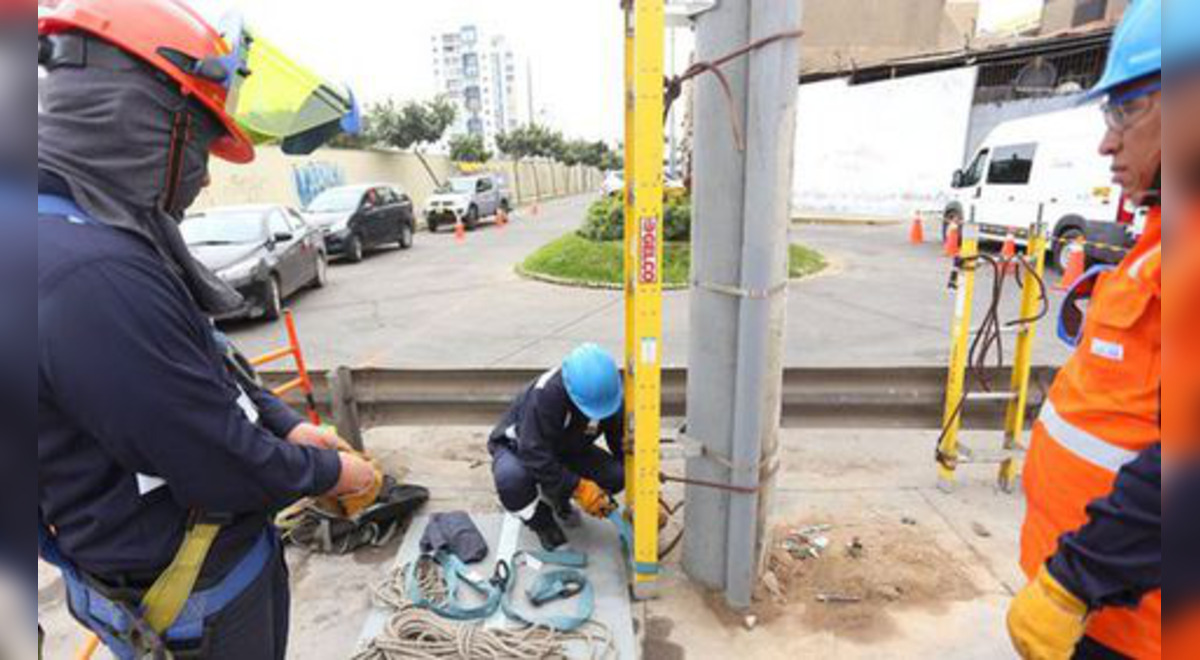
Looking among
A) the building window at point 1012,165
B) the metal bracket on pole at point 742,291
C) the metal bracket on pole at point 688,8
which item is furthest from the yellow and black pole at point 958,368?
the building window at point 1012,165

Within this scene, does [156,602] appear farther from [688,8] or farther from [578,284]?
[578,284]

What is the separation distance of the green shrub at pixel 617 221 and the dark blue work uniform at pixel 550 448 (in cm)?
767

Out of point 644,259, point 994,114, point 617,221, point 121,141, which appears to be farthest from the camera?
point 994,114

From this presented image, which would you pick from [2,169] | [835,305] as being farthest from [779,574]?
[835,305]

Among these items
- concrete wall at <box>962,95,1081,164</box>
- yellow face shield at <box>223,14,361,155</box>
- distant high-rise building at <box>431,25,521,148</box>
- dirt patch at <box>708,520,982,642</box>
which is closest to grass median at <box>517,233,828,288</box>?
dirt patch at <box>708,520,982,642</box>

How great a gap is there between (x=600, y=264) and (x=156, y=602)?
33.0 ft

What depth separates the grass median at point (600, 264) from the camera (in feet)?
33.8

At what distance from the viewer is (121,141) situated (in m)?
1.21

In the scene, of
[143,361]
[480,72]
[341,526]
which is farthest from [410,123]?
[480,72]

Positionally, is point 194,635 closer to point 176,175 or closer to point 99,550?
point 99,550

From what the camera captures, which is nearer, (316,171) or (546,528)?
(546,528)

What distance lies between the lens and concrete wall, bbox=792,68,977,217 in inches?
758

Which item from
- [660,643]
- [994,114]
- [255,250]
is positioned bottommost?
[660,643]

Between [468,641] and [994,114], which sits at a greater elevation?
[994,114]
